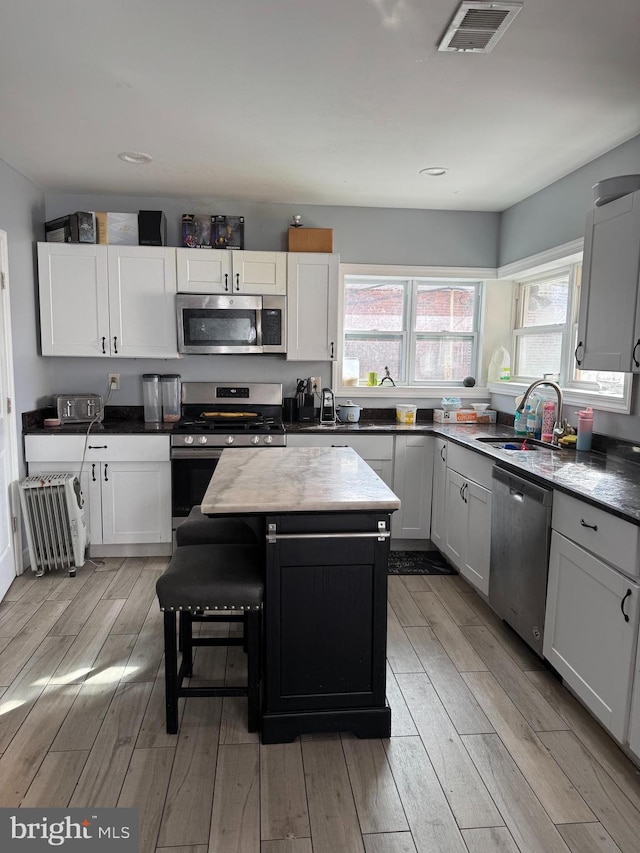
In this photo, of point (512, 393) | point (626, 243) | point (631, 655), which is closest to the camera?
point (631, 655)

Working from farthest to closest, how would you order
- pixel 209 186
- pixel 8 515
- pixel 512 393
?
pixel 512 393 → pixel 209 186 → pixel 8 515

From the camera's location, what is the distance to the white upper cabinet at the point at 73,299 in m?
3.94

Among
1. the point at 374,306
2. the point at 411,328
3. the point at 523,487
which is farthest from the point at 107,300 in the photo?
the point at 523,487

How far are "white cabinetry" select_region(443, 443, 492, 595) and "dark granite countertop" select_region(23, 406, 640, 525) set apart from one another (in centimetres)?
12

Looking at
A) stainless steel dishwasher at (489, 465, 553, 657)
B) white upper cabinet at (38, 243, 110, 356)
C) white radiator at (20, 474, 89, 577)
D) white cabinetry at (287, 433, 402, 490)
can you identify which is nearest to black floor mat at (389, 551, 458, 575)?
white cabinetry at (287, 433, 402, 490)

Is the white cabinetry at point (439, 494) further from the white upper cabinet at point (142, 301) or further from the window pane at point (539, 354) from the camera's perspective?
the white upper cabinet at point (142, 301)

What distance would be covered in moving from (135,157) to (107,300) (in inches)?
41.7

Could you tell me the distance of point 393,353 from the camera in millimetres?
4715

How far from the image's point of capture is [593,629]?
213cm

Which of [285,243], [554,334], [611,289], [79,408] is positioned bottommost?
[79,408]

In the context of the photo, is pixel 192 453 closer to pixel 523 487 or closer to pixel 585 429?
pixel 523 487

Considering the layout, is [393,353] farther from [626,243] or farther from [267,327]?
[626,243]

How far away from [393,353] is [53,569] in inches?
116

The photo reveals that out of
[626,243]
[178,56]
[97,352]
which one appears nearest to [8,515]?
[97,352]
